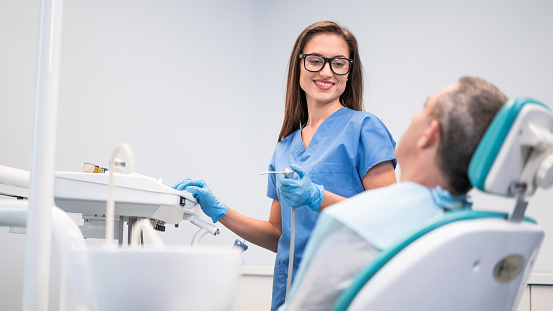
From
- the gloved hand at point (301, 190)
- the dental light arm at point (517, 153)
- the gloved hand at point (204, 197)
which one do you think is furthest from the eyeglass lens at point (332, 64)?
the dental light arm at point (517, 153)

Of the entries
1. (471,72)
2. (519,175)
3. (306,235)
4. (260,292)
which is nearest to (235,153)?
(260,292)

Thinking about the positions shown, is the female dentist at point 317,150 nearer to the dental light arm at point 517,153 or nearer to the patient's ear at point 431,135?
the patient's ear at point 431,135

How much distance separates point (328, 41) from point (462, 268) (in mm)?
1286

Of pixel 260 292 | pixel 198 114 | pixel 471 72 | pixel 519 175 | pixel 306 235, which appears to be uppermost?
pixel 471 72

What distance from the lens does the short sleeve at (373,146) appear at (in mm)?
1699

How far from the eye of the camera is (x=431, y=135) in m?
0.93

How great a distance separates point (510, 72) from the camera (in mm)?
2678

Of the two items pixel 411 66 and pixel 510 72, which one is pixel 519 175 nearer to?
pixel 510 72

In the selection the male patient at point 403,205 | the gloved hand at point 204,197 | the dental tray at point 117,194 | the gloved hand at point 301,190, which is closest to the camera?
the male patient at point 403,205

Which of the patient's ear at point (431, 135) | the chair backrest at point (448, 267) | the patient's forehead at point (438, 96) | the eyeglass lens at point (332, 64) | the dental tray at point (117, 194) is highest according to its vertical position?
the eyeglass lens at point (332, 64)

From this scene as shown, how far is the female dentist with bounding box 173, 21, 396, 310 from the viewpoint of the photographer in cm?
171

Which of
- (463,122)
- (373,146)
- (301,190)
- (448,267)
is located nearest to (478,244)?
(448,267)

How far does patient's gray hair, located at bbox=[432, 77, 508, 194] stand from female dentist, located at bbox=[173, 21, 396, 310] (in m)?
0.70

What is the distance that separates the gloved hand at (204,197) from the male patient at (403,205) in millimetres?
990
